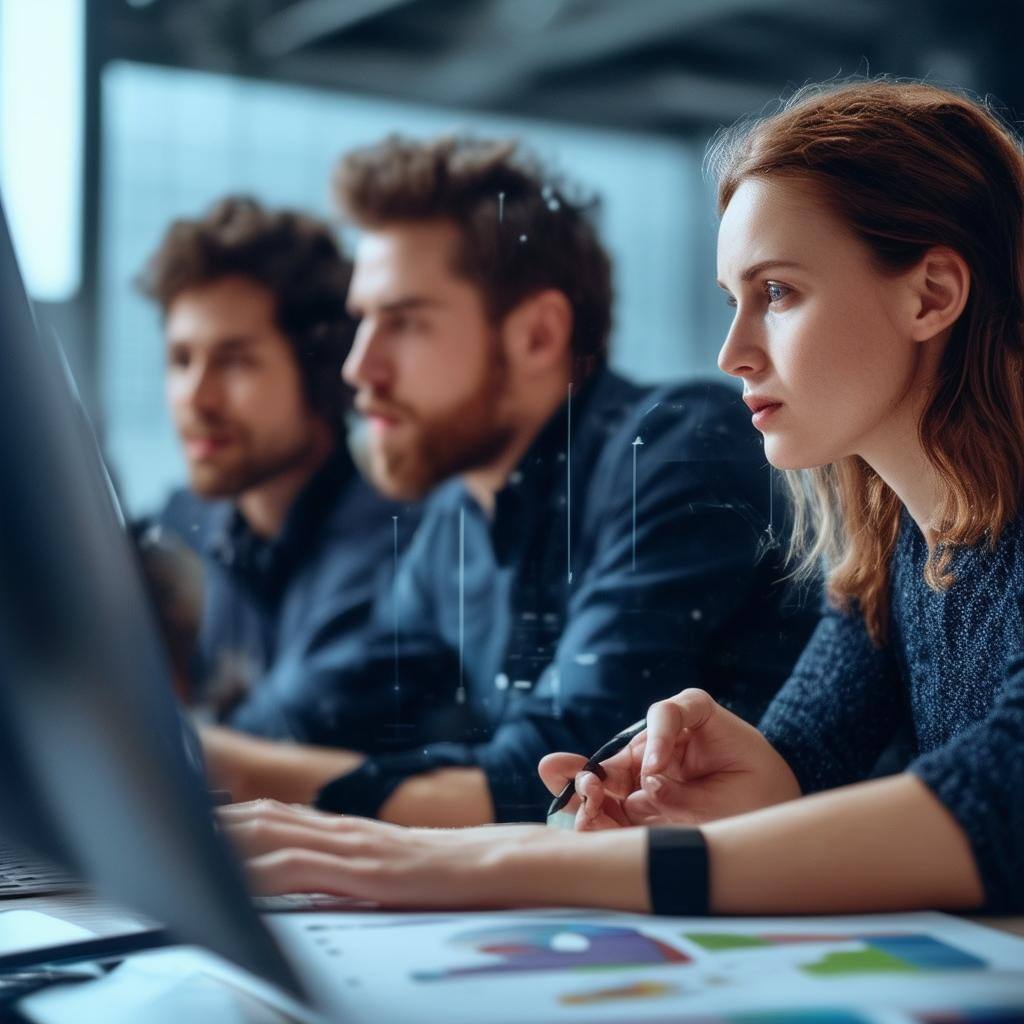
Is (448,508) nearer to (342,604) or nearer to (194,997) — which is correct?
(342,604)

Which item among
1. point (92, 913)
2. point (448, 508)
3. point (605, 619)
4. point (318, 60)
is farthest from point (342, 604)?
point (318, 60)

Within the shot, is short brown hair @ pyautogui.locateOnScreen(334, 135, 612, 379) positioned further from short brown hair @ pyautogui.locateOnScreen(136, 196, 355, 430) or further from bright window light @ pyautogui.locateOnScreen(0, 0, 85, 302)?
bright window light @ pyautogui.locateOnScreen(0, 0, 85, 302)

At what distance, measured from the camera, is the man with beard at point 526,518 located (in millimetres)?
771

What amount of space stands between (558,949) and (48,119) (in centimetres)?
184

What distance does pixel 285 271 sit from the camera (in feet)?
5.12

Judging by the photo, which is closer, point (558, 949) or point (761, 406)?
point (558, 949)

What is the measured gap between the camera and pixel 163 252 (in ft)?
5.74

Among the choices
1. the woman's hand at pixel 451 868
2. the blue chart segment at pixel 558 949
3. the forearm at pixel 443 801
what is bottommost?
the forearm at pixel 443 801

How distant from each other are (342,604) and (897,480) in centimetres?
79

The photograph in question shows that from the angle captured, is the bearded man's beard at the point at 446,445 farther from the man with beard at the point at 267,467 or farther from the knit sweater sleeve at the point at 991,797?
the knit sweater sleeve at the point at 991,797

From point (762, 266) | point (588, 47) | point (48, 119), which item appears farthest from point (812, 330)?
point (48, 119)

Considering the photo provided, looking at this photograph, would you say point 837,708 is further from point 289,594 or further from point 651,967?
point 289,594

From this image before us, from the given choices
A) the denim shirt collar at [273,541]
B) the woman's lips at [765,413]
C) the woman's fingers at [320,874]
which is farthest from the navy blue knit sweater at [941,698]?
the denim shirt collar at [273,541]

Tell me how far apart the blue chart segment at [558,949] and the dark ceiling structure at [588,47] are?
53 centimetres
